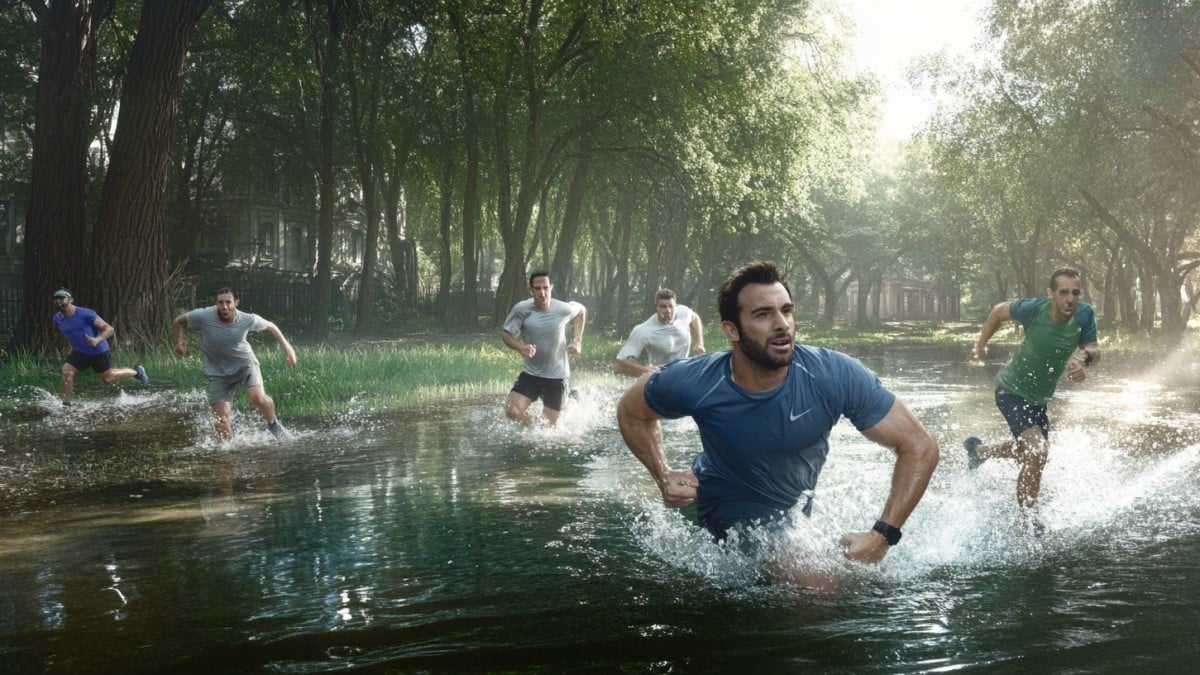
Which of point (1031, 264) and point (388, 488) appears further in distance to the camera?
point (1031, 264)

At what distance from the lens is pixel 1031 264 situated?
55.0m

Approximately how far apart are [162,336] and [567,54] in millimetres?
13995

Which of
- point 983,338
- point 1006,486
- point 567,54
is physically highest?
point 567,54

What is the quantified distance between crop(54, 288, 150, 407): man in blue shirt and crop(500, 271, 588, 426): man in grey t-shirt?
655 cm

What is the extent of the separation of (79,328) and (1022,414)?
13177mm

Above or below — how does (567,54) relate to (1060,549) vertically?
above

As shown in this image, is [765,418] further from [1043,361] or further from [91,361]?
[91,361]

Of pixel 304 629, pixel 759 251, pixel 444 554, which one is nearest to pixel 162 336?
pixel 444 554

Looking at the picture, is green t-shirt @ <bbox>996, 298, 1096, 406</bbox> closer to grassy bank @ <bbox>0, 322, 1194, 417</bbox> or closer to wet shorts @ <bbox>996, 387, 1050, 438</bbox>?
wet shorts @ <bbox>996, 387, 1050, 438</bbox>

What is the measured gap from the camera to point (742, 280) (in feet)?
17.6

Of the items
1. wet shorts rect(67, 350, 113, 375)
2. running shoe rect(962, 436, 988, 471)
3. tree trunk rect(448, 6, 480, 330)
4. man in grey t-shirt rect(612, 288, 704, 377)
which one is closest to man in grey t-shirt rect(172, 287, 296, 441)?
man in grey t-shirt rect(612, 288, 704, 377)

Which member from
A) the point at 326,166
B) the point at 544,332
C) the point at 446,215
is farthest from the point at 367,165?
the point at 544,332

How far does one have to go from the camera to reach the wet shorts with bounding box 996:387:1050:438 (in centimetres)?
898

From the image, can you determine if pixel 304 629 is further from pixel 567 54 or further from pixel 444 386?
pixel 567 54
